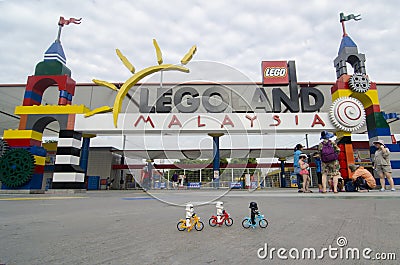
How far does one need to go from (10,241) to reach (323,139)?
18.6 ft

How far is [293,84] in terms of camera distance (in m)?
11.6

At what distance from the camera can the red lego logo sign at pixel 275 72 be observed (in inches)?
473

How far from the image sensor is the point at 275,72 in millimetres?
12195

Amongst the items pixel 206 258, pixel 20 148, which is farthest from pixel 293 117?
pixel 20 148

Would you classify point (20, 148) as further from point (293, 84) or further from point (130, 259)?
point (293, 84)

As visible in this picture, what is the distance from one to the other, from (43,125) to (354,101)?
11.9 m

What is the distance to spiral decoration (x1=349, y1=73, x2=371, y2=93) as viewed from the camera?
29.4 feet

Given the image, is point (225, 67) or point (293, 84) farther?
point (293, 84)

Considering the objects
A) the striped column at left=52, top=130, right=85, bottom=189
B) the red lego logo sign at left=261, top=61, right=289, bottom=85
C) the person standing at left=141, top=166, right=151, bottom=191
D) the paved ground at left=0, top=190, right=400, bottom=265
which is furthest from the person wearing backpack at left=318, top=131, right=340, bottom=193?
the striped column at left=52, top=130, right=85, bottom=189

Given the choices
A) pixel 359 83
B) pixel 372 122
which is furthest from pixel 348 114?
pixel 359 83

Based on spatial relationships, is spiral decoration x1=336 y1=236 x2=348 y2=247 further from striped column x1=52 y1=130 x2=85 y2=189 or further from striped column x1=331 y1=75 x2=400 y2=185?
striped column x1=52 y1=130 x2=85 y2=189

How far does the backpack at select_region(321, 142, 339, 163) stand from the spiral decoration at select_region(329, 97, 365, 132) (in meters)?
4.63

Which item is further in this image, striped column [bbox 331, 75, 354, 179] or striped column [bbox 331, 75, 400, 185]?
striped column [bbox 331, 75, 354, 179]

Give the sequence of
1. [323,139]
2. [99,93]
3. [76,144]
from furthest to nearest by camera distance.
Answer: [99,93] → [76,144] → [323,139]
